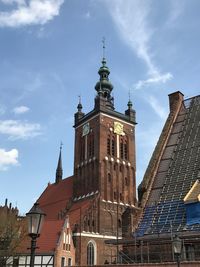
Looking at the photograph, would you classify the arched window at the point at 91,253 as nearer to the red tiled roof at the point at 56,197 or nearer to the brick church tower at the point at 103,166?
the brick church tower at the point at 103,166

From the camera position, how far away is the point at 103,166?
198 ft

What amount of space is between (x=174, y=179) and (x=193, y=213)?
4.00 meters

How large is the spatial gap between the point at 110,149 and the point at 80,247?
18.2 metres

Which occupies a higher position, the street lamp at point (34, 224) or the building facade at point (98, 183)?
the building facade at point (98, 183)

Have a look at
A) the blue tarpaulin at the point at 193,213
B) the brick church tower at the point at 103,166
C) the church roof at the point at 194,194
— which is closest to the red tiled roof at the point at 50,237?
the brick church tower at the point at 103,166

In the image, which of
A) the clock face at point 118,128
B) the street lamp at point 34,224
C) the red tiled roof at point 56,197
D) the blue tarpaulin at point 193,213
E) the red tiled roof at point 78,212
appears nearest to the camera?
the street lamp at point 34,224

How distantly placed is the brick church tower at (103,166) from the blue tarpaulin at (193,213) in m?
30.9

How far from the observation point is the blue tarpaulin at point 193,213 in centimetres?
2220

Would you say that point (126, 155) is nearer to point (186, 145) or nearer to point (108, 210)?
point (108, 210)

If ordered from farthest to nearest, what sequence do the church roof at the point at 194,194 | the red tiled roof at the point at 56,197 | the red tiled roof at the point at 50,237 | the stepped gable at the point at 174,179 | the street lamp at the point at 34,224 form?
the red tiled roof at the point at 56,197, the red tiled roof at the point at 50,237, the stepped gable at the point at 174,179, the church roof at the point at 194,194, the street lamp at the point at 34,224

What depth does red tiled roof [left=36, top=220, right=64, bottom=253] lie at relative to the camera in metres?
41.4

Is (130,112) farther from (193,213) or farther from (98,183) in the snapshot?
(193,213)

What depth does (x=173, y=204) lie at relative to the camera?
80.2 ft

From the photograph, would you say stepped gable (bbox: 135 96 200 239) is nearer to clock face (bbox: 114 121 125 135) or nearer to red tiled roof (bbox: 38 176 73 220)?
clock face (bbox: 114 121 125 135)
